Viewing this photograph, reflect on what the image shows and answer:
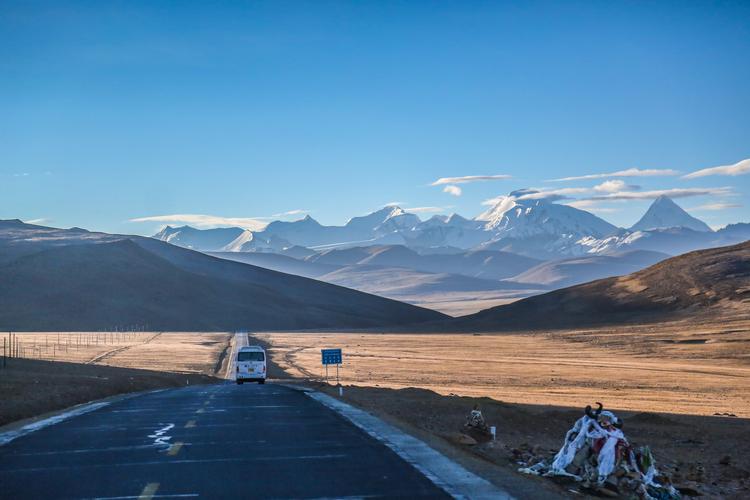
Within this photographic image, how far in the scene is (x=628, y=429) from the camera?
2972 centimetres

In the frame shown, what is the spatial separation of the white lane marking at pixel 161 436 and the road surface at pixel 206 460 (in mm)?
20

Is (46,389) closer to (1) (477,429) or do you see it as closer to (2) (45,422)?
(2) (45,422)

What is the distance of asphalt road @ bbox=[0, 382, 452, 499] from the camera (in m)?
12.6

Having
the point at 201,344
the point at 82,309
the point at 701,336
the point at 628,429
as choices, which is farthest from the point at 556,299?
the point at 628,429

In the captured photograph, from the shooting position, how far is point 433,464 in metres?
14.5

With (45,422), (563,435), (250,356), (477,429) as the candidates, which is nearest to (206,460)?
(45,422)

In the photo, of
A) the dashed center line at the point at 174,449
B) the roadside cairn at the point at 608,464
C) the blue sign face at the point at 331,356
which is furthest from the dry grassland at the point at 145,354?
the roadside cairn at the point at 608,464

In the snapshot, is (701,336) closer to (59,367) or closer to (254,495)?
(59,367)

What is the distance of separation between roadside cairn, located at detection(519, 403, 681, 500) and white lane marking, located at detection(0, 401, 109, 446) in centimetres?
1090

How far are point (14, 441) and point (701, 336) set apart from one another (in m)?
105

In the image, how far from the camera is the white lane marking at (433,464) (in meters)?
12.3

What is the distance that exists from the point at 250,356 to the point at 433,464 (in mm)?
38186

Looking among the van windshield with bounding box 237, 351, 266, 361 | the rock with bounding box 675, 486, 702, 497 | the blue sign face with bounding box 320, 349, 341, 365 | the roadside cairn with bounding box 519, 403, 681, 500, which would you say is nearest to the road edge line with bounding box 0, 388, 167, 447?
the roadside cairn with bounding box 519, 403, 681, 500

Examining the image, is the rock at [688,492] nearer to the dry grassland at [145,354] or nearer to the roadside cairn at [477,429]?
the roadside cairn at [477,429]
